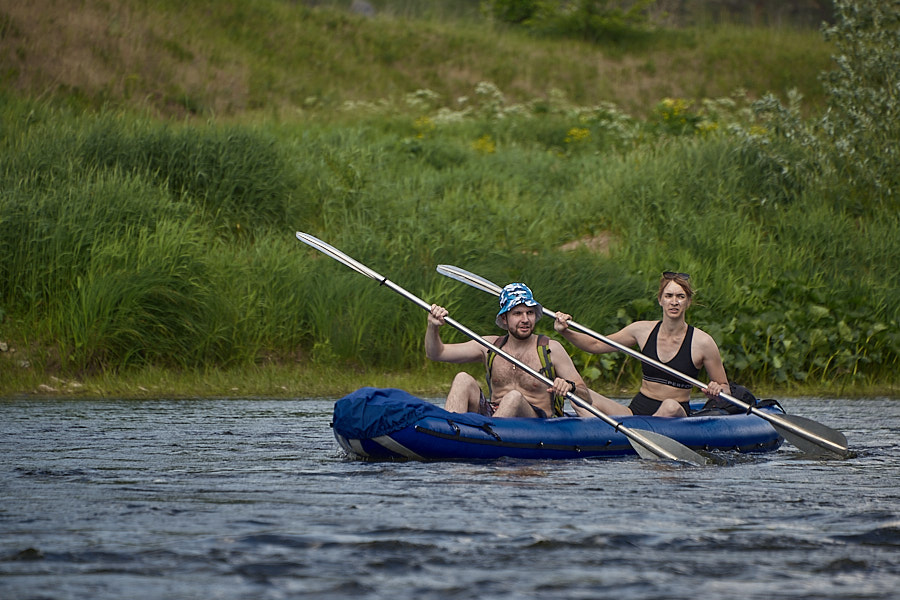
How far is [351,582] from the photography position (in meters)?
4.39

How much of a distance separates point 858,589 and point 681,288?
4.03m

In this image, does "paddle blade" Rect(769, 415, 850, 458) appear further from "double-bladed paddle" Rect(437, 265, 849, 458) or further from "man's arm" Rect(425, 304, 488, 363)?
"man's arm" Rect(425, 304, 488, 363)

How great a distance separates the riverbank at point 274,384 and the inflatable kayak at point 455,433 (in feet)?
13.6

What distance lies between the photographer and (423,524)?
5.39 metres

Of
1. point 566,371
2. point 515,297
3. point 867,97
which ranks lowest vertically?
point 566,371

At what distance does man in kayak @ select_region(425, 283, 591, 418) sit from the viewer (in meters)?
7.71

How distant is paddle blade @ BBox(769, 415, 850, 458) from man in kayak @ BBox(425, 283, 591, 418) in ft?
4.44

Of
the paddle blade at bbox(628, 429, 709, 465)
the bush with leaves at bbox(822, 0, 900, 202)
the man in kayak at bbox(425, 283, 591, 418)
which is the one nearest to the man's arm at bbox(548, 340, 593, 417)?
the man in kayak at bbox(425, 283, 591, 418)

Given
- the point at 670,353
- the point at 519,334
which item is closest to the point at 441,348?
the point at 519,334

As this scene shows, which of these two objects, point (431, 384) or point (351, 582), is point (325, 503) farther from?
point (431, 384)

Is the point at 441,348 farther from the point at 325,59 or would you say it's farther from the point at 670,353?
the point at 325,59

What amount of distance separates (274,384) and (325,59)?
1790 cm

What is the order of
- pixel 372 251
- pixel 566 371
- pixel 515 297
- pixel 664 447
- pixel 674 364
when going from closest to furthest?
pixel 664 447 < pixel 515 297 < pixel 566 371 < pixel 674 364 < pixel 372 251

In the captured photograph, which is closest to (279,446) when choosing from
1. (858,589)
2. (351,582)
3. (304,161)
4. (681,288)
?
(681,288)
